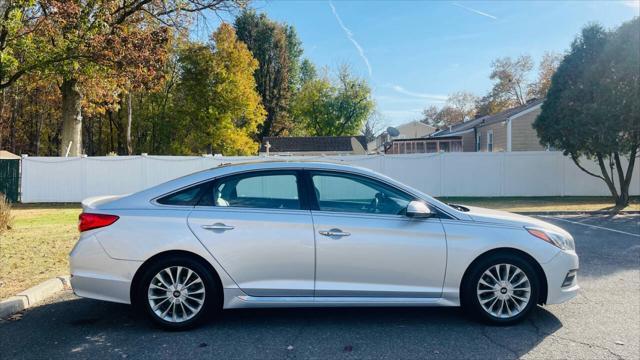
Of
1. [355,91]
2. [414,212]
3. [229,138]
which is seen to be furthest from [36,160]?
[355,91]

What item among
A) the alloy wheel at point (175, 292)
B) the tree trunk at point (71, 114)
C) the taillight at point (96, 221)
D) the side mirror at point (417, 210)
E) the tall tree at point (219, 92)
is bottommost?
the alloy wheel at point (175, 292)

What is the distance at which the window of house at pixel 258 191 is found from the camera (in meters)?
4.63

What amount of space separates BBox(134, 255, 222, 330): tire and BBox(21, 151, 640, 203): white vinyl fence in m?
16.0

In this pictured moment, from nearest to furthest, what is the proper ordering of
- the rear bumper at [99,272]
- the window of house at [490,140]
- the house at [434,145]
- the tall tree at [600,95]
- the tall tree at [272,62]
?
the rear bumper at [99,272]
the tall tree at [600,95]
the window of house at [490,140]
the house at [434,145]
the tall tree at [272,62]

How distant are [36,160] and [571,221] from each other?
Answer: 20.8 meters

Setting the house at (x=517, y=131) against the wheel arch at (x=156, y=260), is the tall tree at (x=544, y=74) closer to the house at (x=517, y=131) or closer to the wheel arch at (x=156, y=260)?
the house at (x=517, y=131)

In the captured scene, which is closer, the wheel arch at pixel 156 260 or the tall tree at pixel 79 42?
the wheel arch at pixel 156 260

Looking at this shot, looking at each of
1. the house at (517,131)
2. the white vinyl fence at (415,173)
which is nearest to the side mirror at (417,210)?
the white vinyl fence at (415,173)

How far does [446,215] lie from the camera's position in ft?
15.2

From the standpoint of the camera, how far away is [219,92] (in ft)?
121

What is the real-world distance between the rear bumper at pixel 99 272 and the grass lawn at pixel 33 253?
1.68 metres

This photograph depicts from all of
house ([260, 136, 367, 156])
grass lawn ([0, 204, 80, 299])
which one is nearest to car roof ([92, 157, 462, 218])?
grass lawn ([0, 204, 80, 299])

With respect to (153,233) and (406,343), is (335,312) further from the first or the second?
(153,233)

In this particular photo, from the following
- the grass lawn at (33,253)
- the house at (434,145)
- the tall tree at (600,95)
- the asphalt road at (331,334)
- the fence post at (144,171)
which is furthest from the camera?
the house at (434,145)
